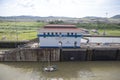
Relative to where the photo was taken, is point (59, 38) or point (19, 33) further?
point (19, 33)

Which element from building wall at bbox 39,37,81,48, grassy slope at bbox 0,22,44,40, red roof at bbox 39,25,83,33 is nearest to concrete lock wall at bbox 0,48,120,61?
building wall at bbox 39,37,81,48

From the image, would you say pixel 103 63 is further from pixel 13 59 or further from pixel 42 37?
pixel 13 59

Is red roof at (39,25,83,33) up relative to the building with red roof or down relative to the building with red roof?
up

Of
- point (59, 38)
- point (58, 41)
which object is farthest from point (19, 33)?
point (59, 38)

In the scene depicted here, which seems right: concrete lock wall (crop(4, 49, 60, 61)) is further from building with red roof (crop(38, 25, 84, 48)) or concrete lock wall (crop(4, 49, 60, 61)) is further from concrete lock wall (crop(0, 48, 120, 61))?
building with red roof (crop(38, 25, 84, 48))

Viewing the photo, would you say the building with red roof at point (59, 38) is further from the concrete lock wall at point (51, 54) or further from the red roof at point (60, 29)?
the concrete lock wall at point (51, 54)

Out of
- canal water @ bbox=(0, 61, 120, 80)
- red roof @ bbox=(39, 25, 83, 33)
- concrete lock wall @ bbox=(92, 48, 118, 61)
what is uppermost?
red roof @ bbox=(39, 25, 83, 33)

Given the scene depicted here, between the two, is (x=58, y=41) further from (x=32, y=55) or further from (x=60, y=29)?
(x=32, y=55)

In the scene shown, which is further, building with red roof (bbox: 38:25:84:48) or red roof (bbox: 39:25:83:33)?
red roof (bbox: 39:25:83:33)
